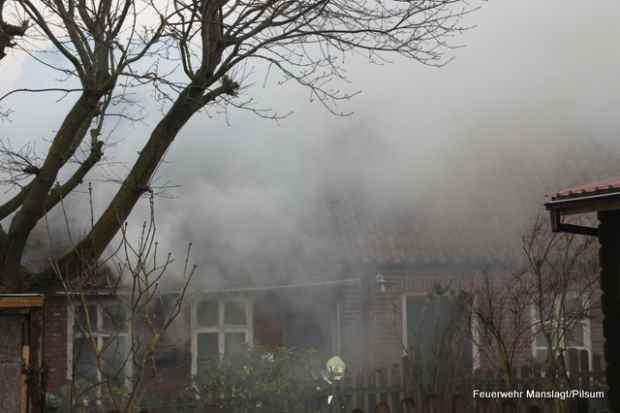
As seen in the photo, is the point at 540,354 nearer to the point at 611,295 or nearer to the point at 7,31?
the point at 611,295

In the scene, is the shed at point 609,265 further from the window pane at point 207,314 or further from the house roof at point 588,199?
the window pane at point 207,314

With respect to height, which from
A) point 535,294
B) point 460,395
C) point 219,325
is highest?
point 535,294

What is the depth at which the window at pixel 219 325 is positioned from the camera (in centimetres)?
1452

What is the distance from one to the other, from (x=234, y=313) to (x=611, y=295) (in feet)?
24.3

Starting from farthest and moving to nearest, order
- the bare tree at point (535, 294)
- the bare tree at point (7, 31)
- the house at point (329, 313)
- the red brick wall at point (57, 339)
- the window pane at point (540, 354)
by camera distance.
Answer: the window pane at point (540, 354) → the house at point (329, 313) → the red brick wall at point (57, 339) → the bare tree at point (535, 294) → the bare tree at point (7, 31)

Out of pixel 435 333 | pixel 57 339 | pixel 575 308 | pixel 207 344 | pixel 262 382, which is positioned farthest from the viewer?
pixel 207 344

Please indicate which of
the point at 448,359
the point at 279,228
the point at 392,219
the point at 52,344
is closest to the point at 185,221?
the point at 279,228

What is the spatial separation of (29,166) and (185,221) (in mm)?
6251

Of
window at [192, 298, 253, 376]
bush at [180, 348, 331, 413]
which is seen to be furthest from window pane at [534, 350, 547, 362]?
window at [192, 298, 253, 376]

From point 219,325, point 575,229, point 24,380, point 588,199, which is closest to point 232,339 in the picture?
point 219,325

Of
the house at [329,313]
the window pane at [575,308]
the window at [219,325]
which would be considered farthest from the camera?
the window at [219,325]

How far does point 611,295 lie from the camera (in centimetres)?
859

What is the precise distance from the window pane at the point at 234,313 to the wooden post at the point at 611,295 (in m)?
7.21

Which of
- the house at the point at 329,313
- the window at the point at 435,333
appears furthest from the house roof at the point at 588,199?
the house at the point at 329,313
